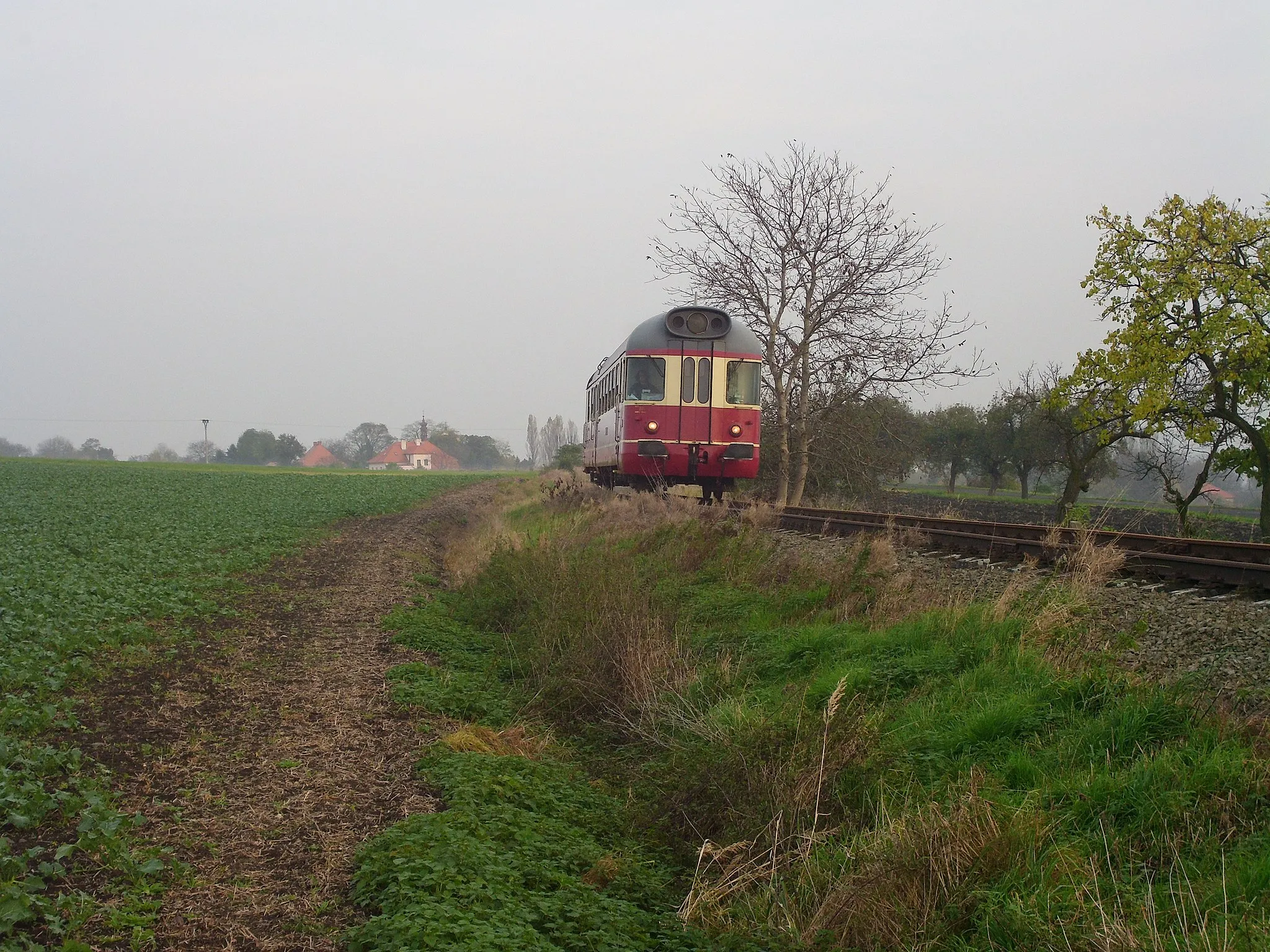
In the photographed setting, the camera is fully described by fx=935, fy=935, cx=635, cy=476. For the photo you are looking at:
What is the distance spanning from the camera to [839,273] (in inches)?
808

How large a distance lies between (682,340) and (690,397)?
1.03 meters

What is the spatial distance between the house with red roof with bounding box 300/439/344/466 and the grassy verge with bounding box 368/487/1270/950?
146m

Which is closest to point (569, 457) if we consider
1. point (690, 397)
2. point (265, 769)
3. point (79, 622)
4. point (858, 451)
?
point (858, 451)

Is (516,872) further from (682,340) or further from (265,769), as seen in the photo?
(682,340)

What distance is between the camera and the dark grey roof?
660 inches

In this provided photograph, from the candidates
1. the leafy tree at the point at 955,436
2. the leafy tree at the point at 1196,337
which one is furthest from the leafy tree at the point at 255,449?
the leafy tree at the point at 1196,337

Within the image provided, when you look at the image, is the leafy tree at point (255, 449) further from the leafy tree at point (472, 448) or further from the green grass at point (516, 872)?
the green grass at point (516, 872)

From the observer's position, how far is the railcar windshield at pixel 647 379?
16.7 metres

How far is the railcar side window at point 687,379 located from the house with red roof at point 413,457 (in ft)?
422

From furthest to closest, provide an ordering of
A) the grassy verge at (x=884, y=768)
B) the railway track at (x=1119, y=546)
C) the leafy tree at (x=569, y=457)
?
1. the leafy tree at (x=569, y=457)
2. the railway track at (x=1119, y=546)
3. the grassy verge at (x=884, y=768)

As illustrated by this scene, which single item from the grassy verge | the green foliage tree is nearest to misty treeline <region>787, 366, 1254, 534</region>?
the green foliage tree

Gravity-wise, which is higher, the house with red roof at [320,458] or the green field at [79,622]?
the house with red roof at [320,458]

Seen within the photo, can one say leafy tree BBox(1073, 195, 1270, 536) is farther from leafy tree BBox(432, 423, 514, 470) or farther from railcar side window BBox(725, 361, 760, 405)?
leafy tree BBox(432, 423, 514, 470)

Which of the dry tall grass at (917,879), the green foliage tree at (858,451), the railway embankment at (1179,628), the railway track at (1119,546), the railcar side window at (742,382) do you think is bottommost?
the dry tall grass at (917,879)
